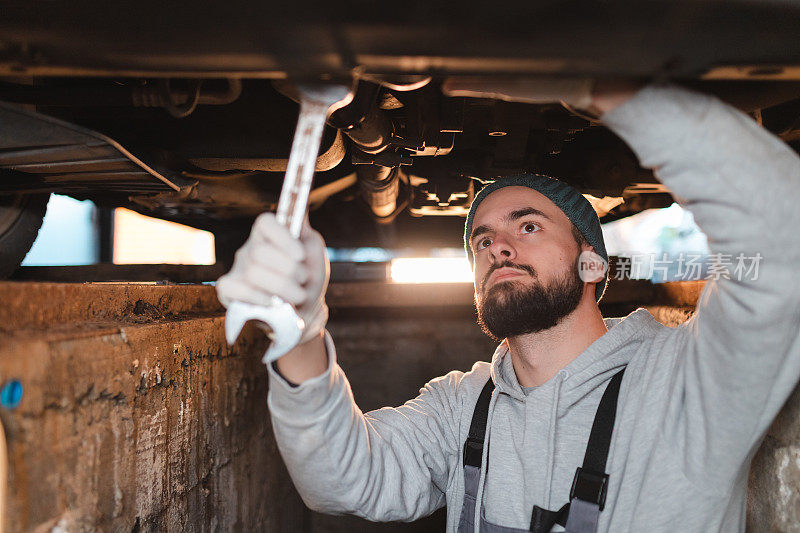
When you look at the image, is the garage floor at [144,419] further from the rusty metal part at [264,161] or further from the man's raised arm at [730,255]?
the rusty metal part at [264,161]

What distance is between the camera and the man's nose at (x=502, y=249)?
133 centimetres

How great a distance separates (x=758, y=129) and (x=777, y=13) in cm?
22

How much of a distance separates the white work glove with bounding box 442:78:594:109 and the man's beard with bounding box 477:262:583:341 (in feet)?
2.15

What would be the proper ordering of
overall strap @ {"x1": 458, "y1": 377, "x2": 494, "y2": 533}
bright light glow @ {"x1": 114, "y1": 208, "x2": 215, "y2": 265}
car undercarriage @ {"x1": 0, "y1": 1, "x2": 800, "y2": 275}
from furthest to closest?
bright light glow @ {"x1": 114, "y1": 208, "x2": 215, "y2": 265}
overall strap @ {"x1": 458, "y1": 377, "x2": 494, "y2": 533}
car undercarriage @ {"x1": 0, "y1": 1, "x2": 800, "y2": 275}

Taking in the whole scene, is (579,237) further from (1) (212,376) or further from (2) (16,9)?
(2) (16,9)

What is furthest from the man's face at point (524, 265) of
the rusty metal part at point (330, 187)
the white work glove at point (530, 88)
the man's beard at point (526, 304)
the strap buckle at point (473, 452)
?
the rusty metal part at point (330, 187)

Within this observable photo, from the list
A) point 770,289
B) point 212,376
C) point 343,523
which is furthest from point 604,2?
point 343,523

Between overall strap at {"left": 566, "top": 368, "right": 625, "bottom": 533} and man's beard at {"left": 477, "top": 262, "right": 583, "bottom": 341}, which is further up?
man's beard at {"left": 477, "top": 262, "right": 583, "bottom": 341}

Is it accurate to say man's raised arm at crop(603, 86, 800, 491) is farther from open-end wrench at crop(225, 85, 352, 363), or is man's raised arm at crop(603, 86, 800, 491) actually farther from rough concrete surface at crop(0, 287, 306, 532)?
rough concrete surface at crop(0, 287, 306, 532)

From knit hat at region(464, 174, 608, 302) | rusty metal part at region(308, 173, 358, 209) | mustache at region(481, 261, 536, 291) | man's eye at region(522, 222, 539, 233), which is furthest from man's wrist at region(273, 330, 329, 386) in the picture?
rusty metal part at region(308, 173, 358, 209)

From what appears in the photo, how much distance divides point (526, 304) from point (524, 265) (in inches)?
4.1

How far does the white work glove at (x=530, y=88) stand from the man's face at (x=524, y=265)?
0.66m

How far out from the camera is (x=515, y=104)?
3.84 feet

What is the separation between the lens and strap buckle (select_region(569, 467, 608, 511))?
3.38 ft
